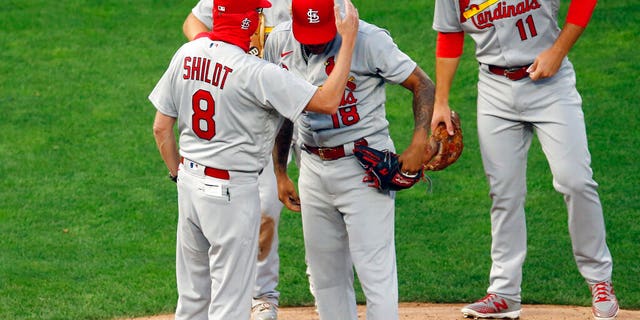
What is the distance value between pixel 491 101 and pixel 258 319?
5.52 ft

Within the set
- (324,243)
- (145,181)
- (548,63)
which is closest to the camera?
(324,243)

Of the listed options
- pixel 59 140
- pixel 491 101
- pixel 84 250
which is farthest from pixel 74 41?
pixel 491 101

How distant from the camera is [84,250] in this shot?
776 cm

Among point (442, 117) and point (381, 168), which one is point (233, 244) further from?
point (442, 117)

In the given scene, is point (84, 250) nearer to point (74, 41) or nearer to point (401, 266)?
point (401, 266)

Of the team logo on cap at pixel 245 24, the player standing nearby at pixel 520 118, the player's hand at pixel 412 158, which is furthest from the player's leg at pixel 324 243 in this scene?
the player standing nearby at pixel 520 118

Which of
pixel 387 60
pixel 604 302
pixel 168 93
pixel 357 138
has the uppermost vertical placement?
pixel 387 60

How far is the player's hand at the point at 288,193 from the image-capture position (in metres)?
5.74

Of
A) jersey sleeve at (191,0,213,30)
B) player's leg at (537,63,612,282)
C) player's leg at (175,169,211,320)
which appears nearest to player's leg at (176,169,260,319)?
player's leg at (175,169,211,320)

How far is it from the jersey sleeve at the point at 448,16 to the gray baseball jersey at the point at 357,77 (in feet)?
3.01

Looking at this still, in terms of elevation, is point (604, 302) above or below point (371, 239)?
below

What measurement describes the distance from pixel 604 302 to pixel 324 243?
61.6 inches

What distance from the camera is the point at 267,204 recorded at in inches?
248

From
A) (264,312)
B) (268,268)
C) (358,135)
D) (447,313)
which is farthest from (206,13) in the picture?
(447,313)
